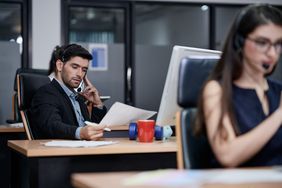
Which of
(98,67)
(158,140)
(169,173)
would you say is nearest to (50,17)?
(98,67)

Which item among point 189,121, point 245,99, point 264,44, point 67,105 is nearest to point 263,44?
point 264,44

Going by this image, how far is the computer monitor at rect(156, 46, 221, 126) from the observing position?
7.60ft

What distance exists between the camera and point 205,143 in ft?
5.92

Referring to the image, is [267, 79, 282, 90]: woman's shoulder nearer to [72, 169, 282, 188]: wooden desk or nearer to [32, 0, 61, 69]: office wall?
[72, 169, 282, 188]: wooden desk

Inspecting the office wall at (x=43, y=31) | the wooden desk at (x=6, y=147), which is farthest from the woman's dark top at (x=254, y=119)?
the office wall at (x=43, y=31)

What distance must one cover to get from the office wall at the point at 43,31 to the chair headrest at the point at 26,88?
2.81 metres

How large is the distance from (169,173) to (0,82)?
15.8 ft

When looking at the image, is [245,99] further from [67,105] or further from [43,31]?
[43,31]

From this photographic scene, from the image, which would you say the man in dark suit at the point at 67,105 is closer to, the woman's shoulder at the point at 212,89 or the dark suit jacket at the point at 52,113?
the dark suit jacket at the point at 52,113

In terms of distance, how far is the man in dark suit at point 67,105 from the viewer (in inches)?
103

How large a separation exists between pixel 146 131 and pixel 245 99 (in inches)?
34.4

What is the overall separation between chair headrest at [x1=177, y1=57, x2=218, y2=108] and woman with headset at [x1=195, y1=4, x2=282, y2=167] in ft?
0.40

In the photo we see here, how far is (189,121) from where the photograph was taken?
1.81 metres

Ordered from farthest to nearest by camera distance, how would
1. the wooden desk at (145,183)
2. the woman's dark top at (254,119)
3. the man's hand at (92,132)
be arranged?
the man's hand at (92,132), the woman's dark top at (254,119), the wooden desk at (145,183)
